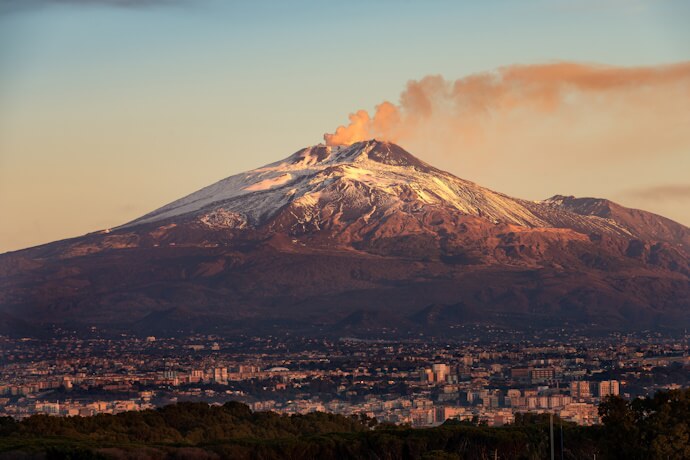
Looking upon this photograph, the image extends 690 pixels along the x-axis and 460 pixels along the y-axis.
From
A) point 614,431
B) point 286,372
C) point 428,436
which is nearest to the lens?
point 614,431

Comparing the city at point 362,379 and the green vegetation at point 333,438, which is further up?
the city at point 362,379

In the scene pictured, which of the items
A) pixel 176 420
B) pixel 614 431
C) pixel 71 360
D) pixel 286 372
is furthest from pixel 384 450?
pixel 71 360

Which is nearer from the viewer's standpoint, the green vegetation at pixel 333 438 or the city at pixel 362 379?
the green vegetation at pixel 333 438

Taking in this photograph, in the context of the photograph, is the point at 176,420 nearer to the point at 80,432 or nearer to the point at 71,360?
the point at 80,432

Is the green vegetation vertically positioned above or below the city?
below

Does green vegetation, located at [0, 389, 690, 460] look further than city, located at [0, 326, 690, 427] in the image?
No

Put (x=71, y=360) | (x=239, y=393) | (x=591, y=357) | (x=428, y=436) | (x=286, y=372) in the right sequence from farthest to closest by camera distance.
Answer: (x=71, y=360), (x=591, y=357), (x=286, y=372), (x=239, y=393), (x=428, y=436)

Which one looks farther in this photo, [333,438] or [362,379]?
[362,379]

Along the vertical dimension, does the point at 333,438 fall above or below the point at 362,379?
below
